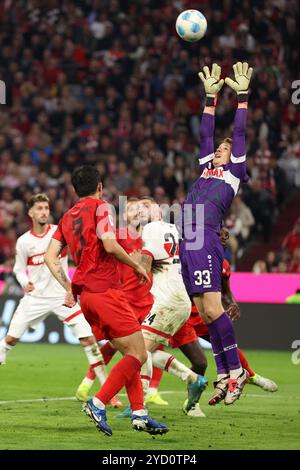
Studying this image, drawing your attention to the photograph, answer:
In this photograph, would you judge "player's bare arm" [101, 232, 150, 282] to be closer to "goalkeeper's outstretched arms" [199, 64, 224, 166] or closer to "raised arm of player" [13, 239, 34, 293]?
"goalkeeper's outstretched arms" [199, 64, 224, 166]

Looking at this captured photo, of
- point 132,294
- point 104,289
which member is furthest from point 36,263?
point 104,289

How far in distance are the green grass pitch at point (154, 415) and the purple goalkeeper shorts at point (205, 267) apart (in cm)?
123

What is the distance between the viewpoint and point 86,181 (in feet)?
29.6

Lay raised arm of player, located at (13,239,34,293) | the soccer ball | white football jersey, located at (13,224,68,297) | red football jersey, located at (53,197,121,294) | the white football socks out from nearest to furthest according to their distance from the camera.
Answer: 1. red football jersey, located at (53,197,121,294)
2. the white football socks
3. the soccer ball
4. raised arm of player, located at (13,239,34,293)
5. white football jersey, located at (13,224,68,297)

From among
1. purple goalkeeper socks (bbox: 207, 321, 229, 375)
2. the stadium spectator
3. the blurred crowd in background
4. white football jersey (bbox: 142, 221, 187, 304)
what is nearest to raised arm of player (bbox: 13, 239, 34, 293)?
white football jersey (bbox: 142, 221, 187, 304)

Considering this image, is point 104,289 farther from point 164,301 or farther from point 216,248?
point 164,301

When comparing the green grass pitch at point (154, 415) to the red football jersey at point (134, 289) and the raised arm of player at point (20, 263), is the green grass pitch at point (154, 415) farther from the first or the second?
the raised arm of player at point (20, 263)

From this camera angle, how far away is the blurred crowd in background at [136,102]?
21375 mm

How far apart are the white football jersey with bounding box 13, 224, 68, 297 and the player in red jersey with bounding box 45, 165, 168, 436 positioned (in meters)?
4.15

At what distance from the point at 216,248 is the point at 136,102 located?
14.9 meters

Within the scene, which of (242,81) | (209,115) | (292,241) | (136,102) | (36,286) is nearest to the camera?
(242,81)

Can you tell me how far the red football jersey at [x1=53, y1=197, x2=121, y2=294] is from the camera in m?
8.86

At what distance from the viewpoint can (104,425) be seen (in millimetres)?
8547

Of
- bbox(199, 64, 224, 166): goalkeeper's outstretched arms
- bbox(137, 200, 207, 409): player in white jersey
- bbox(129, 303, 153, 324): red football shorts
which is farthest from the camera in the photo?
bbox(129, 303, 153, 324): red football shorts
